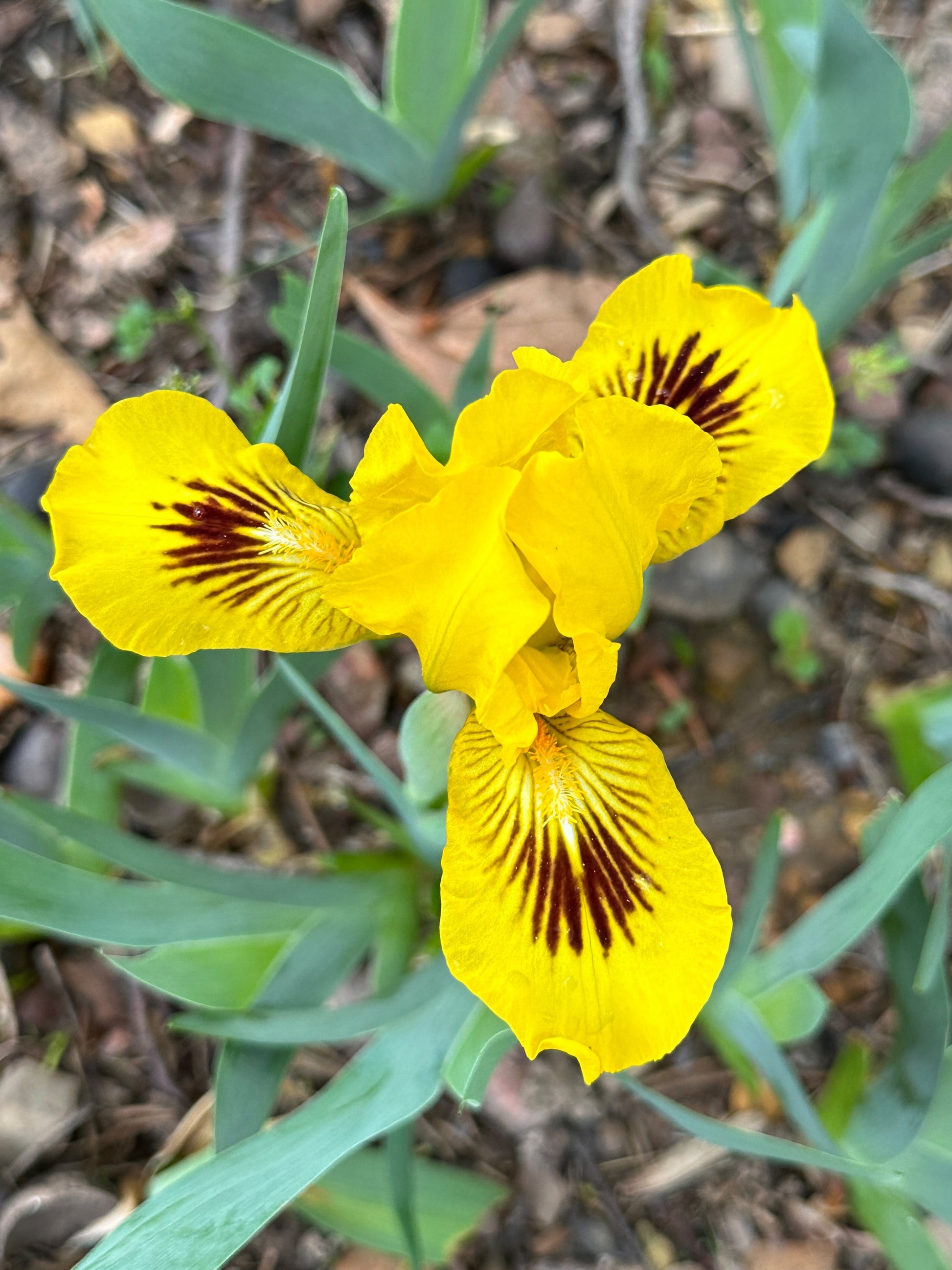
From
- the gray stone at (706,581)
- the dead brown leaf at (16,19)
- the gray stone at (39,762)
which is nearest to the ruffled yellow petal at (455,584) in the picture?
the gray stone at (706,581)

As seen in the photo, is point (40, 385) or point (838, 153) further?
point (40, 385)

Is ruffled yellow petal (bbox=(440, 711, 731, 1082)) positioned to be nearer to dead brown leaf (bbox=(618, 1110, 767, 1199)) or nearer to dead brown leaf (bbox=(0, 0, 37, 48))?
dead brown leaf (bbox=(618, 1110, 767, 1199))

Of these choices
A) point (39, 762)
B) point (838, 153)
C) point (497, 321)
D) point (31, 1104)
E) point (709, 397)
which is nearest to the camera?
point (709, 397)

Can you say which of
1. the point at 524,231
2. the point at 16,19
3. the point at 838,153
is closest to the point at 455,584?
the point at 838,153

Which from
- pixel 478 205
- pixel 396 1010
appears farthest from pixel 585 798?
pixel 478 205

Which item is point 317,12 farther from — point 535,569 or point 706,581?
point 535,569

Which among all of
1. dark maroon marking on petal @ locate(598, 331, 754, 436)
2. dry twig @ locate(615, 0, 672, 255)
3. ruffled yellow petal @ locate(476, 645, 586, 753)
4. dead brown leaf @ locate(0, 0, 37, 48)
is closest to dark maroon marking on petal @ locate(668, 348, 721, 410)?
dark maroon marking on petal @ locate(598, 331, 754, 436)

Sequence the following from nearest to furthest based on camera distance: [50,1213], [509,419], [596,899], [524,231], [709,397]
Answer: [509,419], [596,899], [709,397], [50,1213], [524,231]

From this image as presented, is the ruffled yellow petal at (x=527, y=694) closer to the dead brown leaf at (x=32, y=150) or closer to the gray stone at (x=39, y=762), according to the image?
the gray stone at (x=39, y=762)
